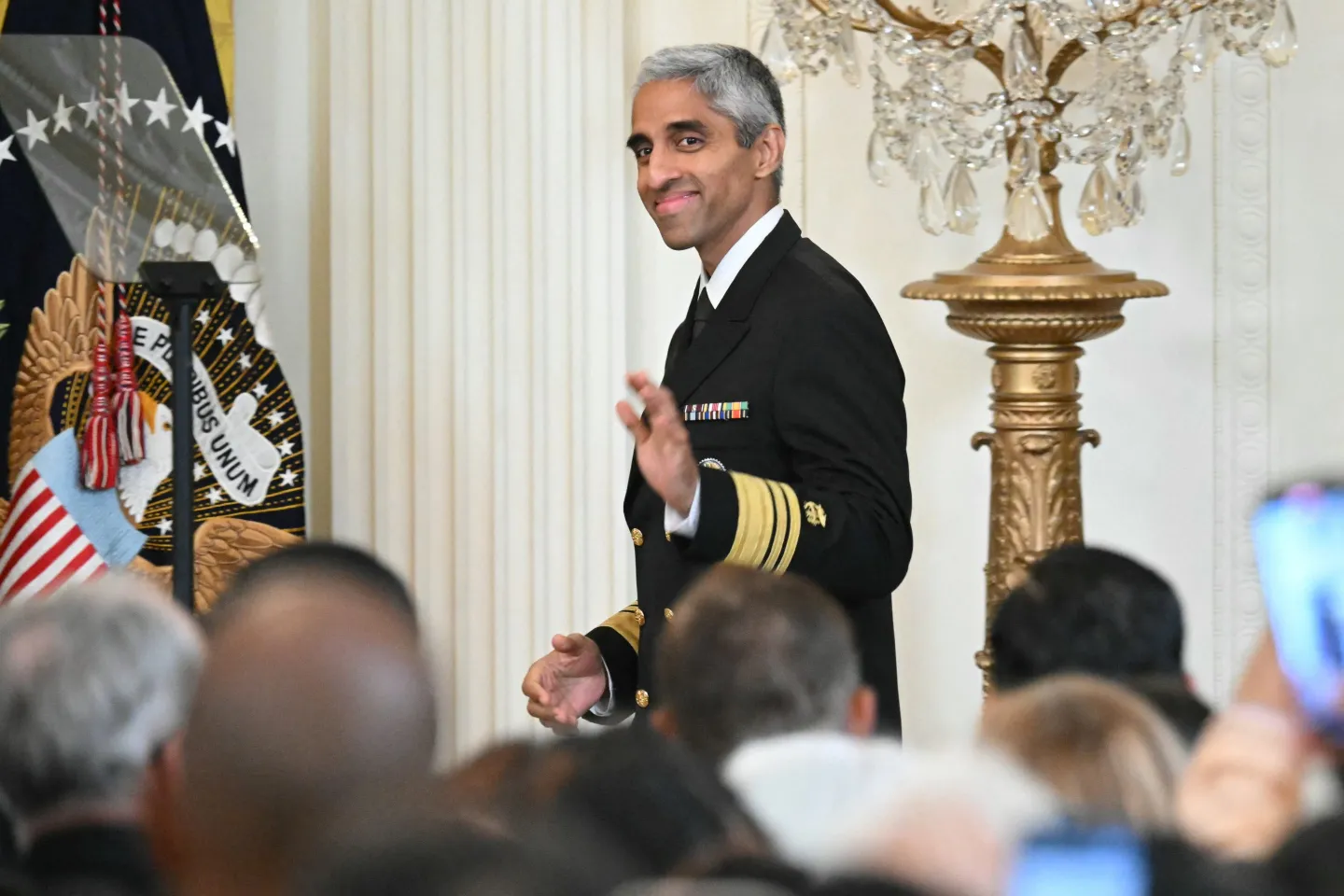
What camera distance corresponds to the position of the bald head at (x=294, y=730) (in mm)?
1105

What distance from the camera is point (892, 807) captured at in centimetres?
102

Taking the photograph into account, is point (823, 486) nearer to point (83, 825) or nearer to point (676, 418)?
point (676, 418)

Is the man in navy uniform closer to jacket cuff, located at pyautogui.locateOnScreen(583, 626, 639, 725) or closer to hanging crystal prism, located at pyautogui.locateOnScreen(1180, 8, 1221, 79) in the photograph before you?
jacket cuff, located at pyautogui.locateOnScreen(583, 626, 639, 725)

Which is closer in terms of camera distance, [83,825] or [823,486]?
[83,825]

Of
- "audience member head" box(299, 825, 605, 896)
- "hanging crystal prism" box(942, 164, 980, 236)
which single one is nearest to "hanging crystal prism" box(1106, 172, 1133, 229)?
"hanging crystal prism" box(942, 164, 980, 236)

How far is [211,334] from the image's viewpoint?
3.70 meters

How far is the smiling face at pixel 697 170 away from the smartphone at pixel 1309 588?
1.43 metres

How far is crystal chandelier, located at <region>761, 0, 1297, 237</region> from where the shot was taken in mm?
3102

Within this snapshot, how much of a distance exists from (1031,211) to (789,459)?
1.02 meters

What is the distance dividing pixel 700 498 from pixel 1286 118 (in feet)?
7.09

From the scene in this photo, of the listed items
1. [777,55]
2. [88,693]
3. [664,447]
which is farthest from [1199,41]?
[88,693]

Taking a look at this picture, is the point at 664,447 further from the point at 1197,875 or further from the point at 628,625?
the point at 1197,875

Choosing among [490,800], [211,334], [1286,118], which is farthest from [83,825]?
[1286,118]

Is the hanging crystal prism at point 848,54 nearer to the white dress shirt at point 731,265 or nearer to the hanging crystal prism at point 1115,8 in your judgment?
the hanging crystal prism at point 1115,8
